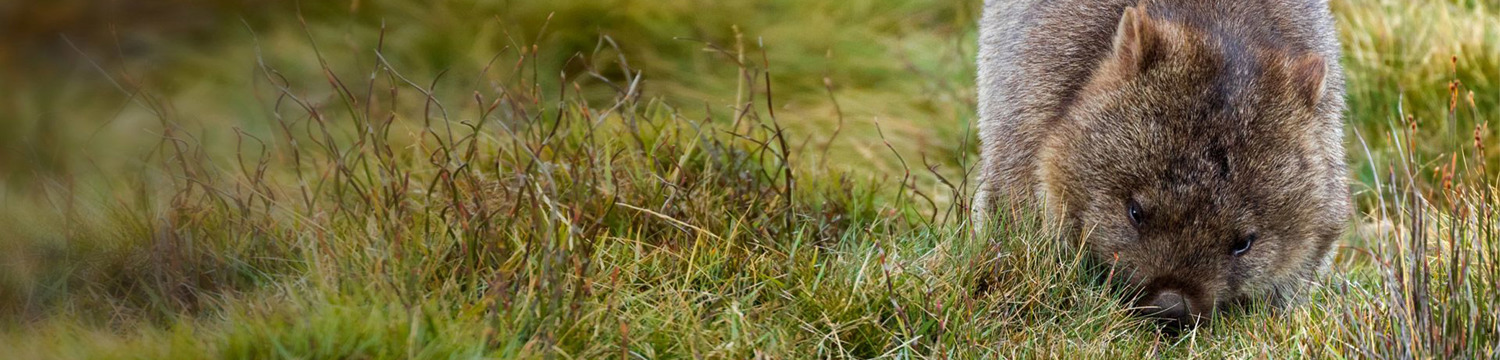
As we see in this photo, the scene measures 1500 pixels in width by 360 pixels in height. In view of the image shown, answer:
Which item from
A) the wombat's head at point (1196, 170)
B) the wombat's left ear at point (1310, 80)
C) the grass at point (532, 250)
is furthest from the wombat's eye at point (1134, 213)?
the wombat's left ear at point (1310, 80)

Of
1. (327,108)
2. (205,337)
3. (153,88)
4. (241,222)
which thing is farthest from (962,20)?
(205,337)

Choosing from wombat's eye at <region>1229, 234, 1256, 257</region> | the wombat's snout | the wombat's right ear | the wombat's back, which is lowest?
the wombat's snout

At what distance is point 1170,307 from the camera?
3904 mm

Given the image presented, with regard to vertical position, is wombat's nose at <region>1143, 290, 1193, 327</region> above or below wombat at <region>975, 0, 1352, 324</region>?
below

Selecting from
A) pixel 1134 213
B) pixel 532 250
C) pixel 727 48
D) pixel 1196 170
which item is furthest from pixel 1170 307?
pixel 727 48

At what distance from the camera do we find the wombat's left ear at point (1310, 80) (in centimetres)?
402

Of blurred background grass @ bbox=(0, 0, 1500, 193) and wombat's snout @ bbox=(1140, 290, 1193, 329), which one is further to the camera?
blurred background grass @ bbox=(0, 0, 1500, 193)

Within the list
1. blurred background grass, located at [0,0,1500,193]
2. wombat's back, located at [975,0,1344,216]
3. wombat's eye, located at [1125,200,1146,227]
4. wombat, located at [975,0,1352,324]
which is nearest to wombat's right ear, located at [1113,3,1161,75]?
wombat, located at [975,0,1352,324]

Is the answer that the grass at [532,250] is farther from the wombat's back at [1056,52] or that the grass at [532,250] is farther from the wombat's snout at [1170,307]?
the wombat's back at [1056,52]

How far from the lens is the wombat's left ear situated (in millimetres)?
4016

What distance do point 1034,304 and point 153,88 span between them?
10.2 ft

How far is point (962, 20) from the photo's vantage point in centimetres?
732

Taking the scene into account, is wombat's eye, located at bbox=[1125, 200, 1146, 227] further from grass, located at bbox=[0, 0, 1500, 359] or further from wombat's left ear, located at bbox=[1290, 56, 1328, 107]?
wombat's left ear, located at bbox=[1290, 56, 1328, 107]

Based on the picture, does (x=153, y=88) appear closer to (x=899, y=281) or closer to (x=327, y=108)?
(x=327, y=108)
